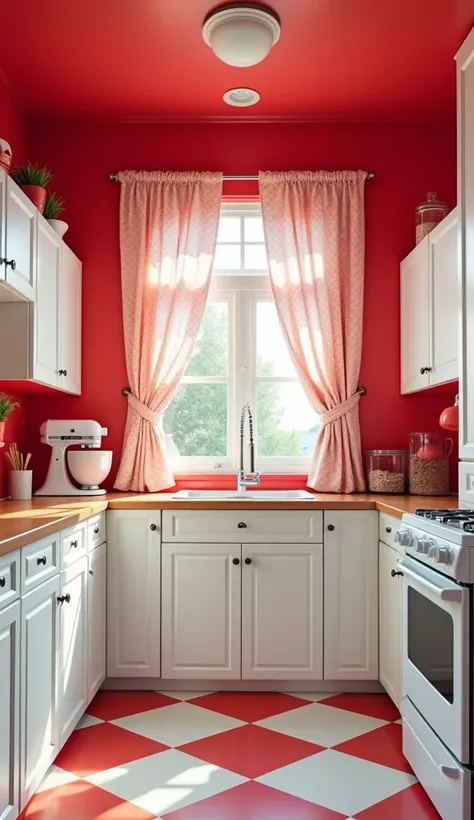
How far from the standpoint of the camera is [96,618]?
319cm

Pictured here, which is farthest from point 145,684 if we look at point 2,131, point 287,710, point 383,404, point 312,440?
point 2,131

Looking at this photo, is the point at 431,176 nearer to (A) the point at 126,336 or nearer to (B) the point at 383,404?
(B) the point at 383,404

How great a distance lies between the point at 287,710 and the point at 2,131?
285 cm

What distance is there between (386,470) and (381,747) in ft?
4.61

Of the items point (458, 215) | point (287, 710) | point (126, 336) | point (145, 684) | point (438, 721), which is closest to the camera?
point (438, 721)

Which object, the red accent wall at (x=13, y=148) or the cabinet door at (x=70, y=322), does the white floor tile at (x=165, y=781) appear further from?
the cabinet door at (x=70, y=322)

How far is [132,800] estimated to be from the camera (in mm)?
2377

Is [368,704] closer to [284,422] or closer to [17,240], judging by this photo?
[284,422]

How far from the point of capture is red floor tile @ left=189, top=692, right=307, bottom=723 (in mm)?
3119

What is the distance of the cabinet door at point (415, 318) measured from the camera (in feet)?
11.3

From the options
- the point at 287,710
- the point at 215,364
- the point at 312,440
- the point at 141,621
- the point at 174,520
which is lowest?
the point at 287,710

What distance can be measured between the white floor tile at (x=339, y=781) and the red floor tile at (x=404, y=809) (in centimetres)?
3

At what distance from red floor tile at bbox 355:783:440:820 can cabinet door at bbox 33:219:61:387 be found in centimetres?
196

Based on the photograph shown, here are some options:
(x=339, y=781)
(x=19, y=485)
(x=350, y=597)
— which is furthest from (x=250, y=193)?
(x=339, y=781)
